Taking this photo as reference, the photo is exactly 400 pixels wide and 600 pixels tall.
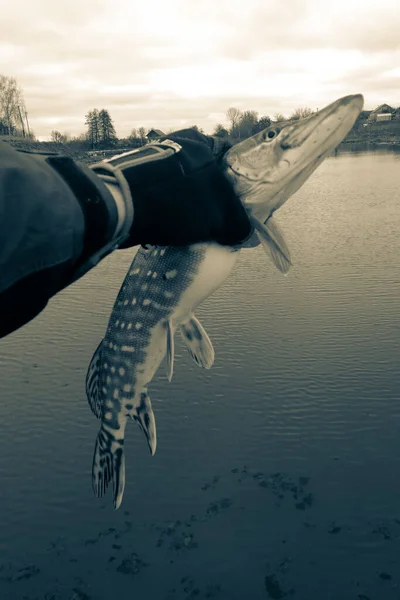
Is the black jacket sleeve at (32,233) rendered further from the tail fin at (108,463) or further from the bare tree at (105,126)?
the bare tree at (105,126)

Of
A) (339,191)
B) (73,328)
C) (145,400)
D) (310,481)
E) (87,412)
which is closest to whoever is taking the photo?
(145,400)

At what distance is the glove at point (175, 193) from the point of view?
2084 mm

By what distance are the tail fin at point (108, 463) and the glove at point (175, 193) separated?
6.20 feet

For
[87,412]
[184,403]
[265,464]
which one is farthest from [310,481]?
[87,412]

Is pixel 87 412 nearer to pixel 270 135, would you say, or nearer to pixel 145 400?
pixel 145 400

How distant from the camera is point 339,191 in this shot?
34844mm

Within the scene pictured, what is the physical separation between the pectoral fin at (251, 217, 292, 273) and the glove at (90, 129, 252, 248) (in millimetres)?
230

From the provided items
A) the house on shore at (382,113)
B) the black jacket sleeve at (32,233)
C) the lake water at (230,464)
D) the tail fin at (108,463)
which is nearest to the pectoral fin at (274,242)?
the black jacket sleeve at (32,233)

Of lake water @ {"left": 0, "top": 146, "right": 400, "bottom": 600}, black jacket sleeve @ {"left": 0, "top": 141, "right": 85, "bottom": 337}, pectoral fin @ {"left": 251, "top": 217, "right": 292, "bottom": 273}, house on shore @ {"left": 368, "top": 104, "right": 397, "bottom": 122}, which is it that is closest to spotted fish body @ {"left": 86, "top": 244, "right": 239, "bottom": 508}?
pectoral fin @ {"left": 251, "top": 217, "right": 292, "bottom": 273}

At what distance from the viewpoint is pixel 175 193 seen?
86.7 inches

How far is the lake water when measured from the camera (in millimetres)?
7371

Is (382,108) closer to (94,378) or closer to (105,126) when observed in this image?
(105,126)

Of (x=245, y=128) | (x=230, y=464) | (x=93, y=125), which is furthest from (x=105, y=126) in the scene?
(x=230, y=464)

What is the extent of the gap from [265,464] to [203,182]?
24.9 ft
